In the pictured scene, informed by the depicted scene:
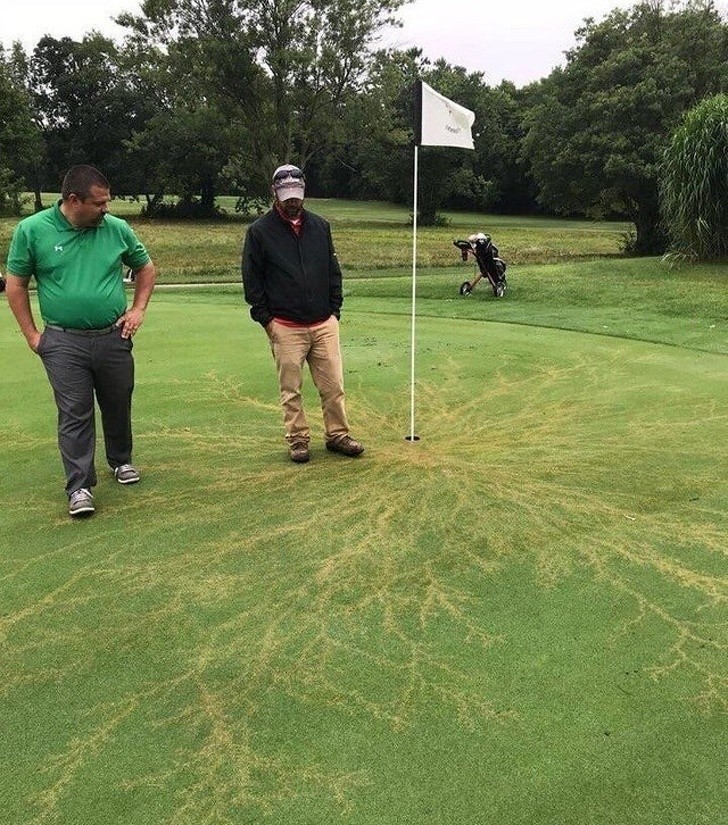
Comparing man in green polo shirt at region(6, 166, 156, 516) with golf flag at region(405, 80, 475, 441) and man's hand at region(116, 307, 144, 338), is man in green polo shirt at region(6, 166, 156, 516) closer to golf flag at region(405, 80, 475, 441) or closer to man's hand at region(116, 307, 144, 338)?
man's hand at region(116, 307, 144, 338)

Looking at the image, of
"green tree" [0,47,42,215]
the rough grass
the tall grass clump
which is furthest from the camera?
"green tree" [0,47,42,215]

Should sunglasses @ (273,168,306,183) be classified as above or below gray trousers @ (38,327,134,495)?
above

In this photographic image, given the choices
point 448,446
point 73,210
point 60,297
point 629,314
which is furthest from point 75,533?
point 629,314

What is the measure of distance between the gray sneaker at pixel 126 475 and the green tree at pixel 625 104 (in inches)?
757

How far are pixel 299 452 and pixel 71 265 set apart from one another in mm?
1598

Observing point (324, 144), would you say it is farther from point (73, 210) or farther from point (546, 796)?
point (546, 796)

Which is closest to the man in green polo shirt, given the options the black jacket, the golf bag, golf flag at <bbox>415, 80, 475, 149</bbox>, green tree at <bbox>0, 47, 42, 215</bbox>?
the black jacket

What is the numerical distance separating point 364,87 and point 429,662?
29.9 m

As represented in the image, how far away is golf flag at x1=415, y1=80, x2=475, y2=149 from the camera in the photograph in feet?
16.7

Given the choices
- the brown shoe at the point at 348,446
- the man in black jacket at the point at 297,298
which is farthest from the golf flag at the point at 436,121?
the brown shoe at the point at 348,446

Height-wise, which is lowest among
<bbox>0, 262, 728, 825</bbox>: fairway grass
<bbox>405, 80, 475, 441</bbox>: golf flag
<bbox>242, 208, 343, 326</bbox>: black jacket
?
<bbox>0, 262, 728, 825</bbox>: fairway grass

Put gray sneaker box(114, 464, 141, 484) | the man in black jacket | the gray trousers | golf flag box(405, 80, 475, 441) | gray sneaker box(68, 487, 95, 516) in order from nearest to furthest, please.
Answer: gray sneaker box(68, 487, 95, 516)
the gray trousers
gray sneaker box(114, 464, 141, 484)
the man in black jacket
golf flag box(405, 80, 475, 441)

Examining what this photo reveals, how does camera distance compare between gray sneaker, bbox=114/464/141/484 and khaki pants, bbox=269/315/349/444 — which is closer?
gray sneaker, bbox=114/464/141/484

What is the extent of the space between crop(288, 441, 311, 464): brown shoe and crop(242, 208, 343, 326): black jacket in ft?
2.36
